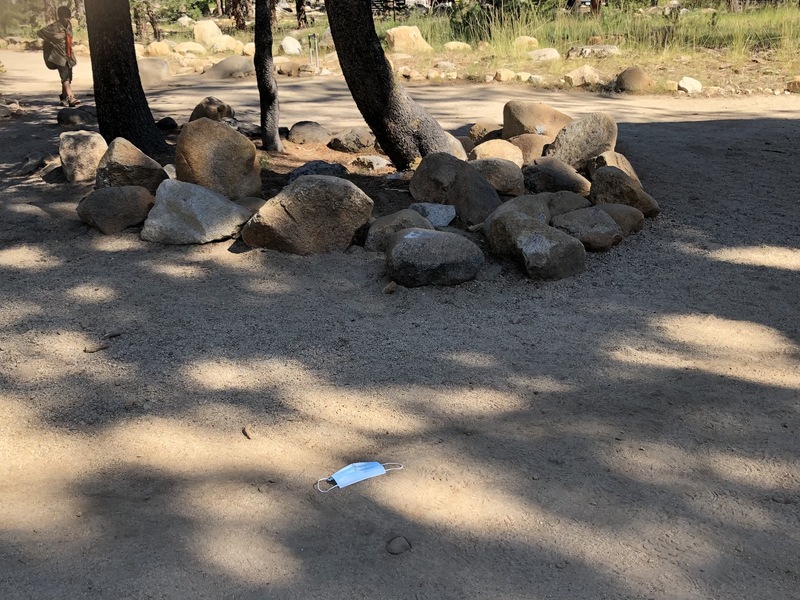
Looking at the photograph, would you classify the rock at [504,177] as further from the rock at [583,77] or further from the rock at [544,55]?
the rock at [544,55]

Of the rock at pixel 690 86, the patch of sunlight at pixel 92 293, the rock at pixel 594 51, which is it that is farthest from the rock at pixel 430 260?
the rock at pixel 594 51

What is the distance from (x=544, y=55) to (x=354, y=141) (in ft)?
24.9

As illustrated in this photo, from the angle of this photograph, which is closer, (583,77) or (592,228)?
(592,228)

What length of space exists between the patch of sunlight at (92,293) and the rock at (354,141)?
3837 millimetres

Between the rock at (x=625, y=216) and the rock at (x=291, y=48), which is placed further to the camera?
the rock at (x=291, y=48)

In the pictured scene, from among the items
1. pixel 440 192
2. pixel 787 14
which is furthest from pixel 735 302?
pixel 787 14

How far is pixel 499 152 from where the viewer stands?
23.6 ft

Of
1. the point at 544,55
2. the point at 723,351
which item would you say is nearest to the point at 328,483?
the point at 723,351

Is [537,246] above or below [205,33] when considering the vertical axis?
below

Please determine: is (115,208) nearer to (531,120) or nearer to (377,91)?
(377,91)

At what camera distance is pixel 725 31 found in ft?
47.8

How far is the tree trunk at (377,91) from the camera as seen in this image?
6.41m

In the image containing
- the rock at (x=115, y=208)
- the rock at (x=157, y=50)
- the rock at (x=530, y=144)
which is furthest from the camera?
the rock at (x=157, y=50)

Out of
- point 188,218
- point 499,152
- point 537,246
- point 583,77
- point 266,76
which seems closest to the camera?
point 537,246
